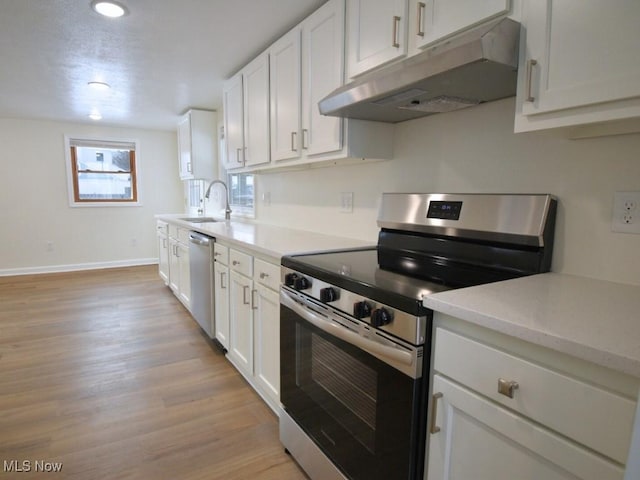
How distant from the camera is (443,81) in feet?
3.92

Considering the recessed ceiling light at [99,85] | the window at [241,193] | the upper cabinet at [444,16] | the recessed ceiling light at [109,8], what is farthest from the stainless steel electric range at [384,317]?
the recessed ceiling light at [99,85]

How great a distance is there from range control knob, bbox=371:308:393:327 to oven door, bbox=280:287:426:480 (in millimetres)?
49

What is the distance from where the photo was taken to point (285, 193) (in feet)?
9.80

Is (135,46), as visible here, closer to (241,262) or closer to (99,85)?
(99,85)

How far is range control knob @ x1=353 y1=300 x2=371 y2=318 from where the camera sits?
1112mm

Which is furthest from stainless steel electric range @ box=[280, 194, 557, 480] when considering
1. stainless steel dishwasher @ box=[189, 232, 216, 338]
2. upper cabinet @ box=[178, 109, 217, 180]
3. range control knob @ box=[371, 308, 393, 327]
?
upper cabinet @ box=[178, 109, 217, 180]

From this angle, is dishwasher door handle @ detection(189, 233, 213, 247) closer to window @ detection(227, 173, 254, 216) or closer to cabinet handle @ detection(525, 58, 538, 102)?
window @ detection(227, 173, 254, 216)

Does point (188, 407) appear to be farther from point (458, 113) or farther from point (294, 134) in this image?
point (458, 113)

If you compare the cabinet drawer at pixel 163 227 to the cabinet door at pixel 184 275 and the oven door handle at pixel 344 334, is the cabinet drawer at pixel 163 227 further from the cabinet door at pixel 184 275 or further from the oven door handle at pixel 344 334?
the oven door handle at pixel 344 334

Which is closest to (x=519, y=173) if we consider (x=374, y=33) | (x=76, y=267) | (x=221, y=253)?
(x=374, y=33)

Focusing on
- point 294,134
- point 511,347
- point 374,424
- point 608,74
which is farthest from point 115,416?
point 608,74

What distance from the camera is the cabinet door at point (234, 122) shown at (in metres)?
2.93

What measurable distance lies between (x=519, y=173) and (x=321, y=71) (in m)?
1.10

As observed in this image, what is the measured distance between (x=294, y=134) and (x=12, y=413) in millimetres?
2162
